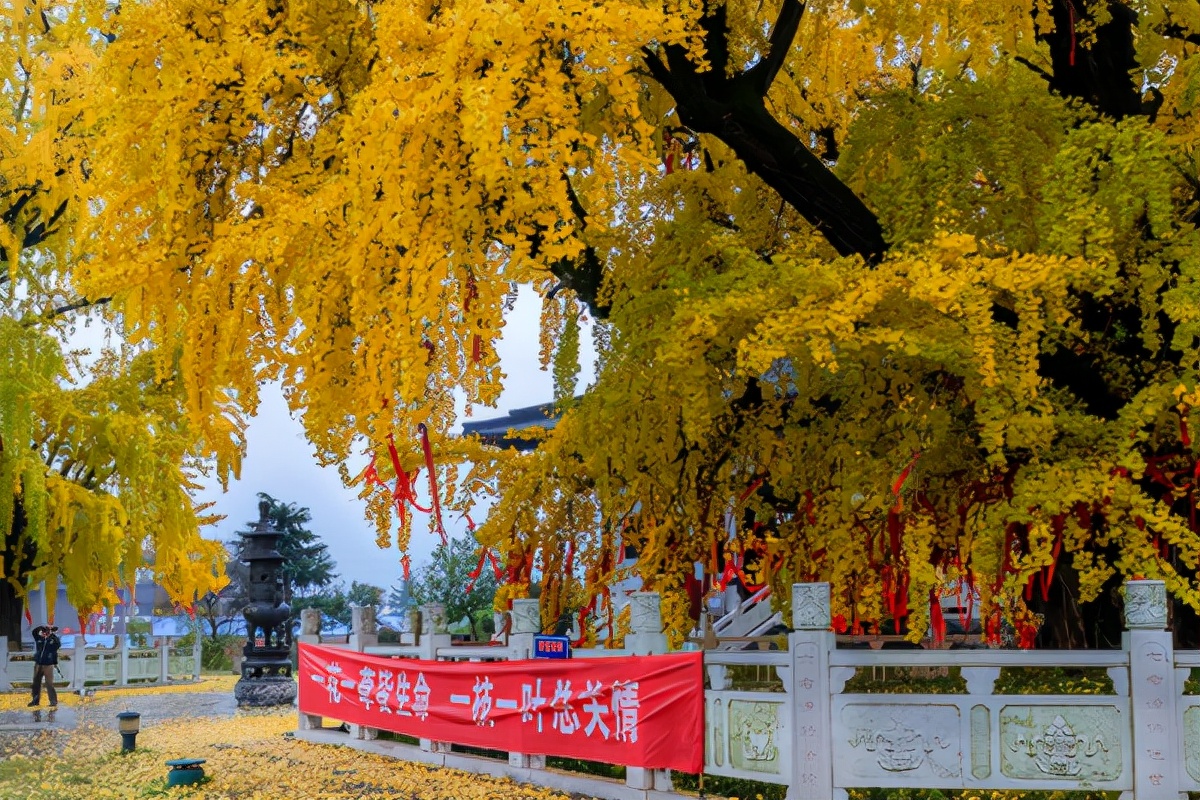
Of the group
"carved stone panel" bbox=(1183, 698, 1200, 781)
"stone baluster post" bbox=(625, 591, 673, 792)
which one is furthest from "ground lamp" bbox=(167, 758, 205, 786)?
"carved stone panel" bbox=(1183, 698, 1200, 781)

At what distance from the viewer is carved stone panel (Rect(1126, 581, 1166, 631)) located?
709cm

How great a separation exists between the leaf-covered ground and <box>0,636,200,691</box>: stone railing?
22.1ft

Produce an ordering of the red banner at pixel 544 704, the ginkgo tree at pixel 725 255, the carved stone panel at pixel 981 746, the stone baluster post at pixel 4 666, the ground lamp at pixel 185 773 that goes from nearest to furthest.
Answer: the ginkgo tree at pixel 725 255
the carved stone panel at pixel 981 746
the red banner at pixel 544 704
the ground lamp at pixel 185 773
the stone baluster post at pixel 4 666

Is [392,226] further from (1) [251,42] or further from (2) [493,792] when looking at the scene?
(2) [493,792]

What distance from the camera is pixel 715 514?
382 inches

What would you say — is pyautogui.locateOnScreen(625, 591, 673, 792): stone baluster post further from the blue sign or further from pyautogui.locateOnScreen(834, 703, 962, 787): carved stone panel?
pyautogui.locateOnScreen(834, 703, 962, 787): carved stone panel

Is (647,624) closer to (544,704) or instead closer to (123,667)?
(544,704)

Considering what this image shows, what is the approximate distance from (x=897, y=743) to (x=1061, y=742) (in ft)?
3.13

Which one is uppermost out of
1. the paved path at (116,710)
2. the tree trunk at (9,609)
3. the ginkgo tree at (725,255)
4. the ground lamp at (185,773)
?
the ginkgo tree at (725,255)

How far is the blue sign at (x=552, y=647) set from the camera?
985 cm

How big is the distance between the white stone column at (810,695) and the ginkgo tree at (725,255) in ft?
2.23

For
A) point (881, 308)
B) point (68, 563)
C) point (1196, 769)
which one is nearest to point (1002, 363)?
point (881, 308)

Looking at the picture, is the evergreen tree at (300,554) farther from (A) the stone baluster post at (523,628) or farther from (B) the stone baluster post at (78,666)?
(A) the stone baluster post at (523,628)

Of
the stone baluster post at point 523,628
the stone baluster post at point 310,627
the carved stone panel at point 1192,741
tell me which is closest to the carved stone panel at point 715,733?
the stone baluster post at point 523,628
